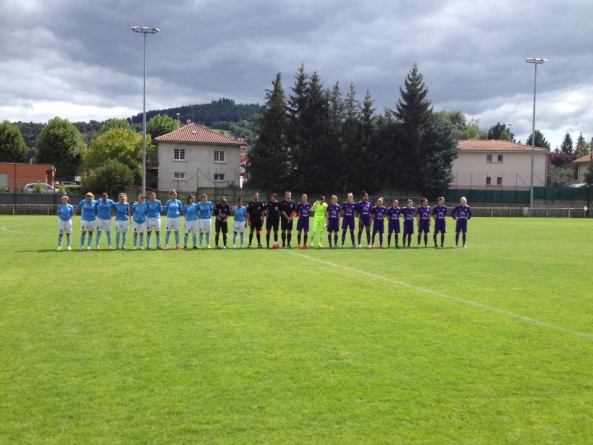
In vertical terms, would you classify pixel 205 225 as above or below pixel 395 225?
below

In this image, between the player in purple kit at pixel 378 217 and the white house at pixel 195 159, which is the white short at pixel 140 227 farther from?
the white house at pixel 195 159

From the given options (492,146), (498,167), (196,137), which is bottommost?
(498,167)

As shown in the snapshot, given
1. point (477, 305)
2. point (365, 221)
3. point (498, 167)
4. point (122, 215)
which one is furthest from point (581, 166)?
point (477, 305)

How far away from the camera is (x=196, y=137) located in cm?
6462


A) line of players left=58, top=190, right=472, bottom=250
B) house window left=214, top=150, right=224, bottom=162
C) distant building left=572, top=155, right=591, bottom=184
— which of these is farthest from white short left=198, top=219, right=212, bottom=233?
distant building left=572, top=155, right=591, bottom=184

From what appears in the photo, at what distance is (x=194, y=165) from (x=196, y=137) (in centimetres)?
323

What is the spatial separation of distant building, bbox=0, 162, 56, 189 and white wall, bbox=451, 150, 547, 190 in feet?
153

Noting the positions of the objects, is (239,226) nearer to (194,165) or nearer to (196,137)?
(194,165)

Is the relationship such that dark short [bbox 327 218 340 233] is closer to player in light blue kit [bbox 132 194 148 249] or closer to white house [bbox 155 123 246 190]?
player in light blue kit [bbox 132 194 148 249]

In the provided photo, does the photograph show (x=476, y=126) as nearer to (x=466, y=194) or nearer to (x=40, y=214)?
(x=466, y=194)

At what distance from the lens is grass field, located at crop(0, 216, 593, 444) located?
504 cm

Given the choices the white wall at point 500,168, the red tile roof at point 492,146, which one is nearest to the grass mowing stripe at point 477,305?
the white wall at point 500,168

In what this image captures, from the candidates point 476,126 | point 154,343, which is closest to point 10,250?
point 154,343

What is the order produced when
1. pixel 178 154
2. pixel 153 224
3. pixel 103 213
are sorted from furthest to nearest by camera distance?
pixel 178 154, pixel 153 224, pixel 103 213
